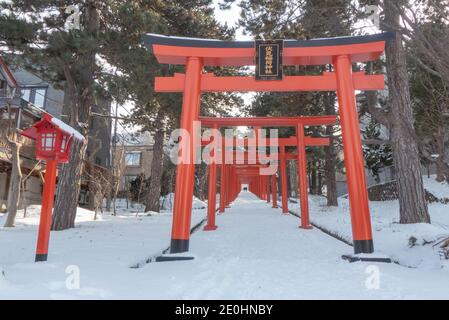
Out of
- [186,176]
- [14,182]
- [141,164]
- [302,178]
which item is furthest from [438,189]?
[141,164]

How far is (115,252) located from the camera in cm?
654

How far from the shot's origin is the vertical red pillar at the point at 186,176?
247 inches

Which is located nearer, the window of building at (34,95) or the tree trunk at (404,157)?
the tree trunk at (404,157)

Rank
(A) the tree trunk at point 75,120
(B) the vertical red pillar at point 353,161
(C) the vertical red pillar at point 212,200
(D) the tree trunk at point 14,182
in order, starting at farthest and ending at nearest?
(C) the vertical red pillar at point 212,200 → (D) the tree trunk at point 14,182 → (A) the tree trunk at point 75,120 → (B) the vertical red pillar at point 353,161

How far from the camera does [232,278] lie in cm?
454

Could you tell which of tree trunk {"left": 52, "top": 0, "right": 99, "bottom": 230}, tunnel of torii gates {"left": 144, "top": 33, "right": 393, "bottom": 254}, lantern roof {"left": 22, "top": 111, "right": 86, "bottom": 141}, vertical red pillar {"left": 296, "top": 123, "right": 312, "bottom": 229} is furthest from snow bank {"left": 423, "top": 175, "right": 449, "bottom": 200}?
lantern roof {"left": 22, "top": 111, "right": 86, "bottom": 141}

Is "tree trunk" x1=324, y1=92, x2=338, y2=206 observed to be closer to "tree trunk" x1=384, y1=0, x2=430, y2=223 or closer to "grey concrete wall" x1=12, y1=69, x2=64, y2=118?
"tree trunk" x1=384, y1=0, x2=430, y2=223

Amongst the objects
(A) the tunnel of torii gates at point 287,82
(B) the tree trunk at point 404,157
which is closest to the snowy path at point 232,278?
(A) the tunnel of torii gates at point 287,82

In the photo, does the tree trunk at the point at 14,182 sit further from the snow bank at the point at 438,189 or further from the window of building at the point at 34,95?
the snow bank at the point at 438,189

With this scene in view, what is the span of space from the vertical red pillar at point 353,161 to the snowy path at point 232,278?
0.57 meters

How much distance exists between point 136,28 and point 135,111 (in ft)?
21.2

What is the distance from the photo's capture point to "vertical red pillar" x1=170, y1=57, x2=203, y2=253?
20.5ft
